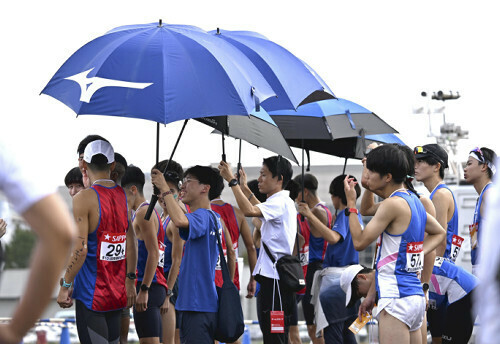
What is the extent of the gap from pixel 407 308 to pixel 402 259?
0.32 meters

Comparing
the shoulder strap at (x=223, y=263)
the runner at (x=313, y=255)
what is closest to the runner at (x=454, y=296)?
the shoulder strap at (x=223, y=263)

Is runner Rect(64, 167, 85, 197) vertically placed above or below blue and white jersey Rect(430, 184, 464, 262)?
above

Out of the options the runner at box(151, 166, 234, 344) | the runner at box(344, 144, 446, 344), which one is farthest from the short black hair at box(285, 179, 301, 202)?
the runner at box(344, 144, 446, 344)

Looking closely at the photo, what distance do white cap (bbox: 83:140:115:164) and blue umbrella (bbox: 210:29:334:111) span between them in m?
1.40

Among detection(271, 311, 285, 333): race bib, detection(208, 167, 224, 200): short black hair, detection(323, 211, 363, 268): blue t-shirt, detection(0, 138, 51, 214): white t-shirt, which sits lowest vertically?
detection(271, 311, 285, 333): race bib

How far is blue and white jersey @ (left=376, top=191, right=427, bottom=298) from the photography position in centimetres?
551

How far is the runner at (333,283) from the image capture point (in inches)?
324

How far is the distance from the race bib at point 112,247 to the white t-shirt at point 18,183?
408cm

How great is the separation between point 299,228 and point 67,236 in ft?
25.5

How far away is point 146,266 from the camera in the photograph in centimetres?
719

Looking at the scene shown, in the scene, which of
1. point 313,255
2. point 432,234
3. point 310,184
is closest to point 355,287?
point 432,234

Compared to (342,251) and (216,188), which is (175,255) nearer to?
(216,188)

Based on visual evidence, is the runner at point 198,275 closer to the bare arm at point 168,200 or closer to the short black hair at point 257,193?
the bare arm at point 168,200

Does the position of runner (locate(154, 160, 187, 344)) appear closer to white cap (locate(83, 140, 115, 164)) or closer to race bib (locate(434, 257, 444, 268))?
white cap (locate(83, 140, 115, 164))
